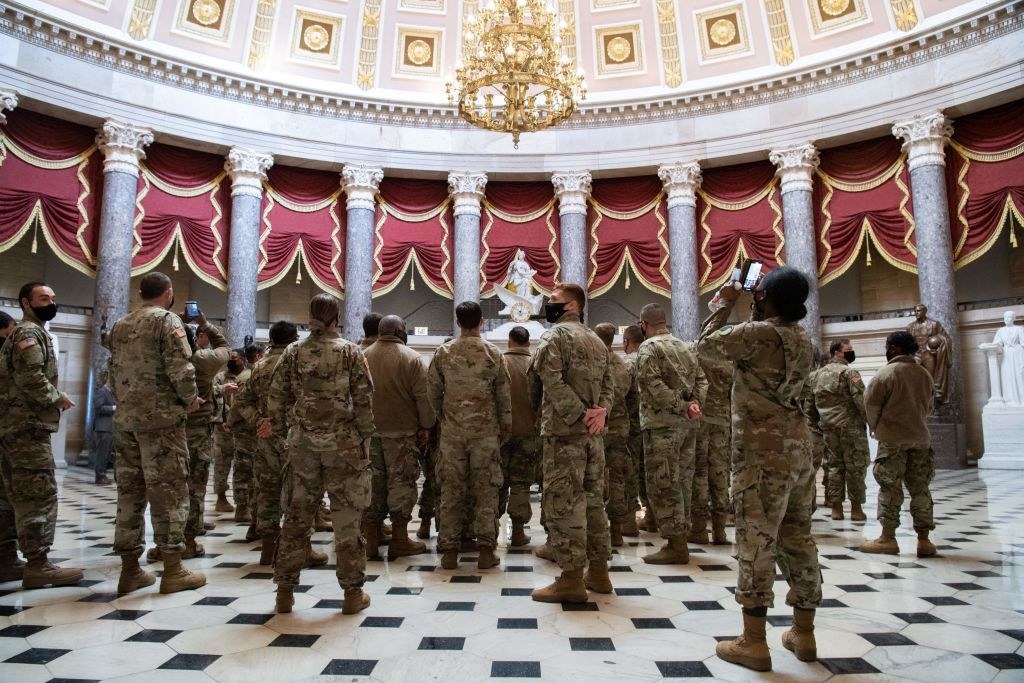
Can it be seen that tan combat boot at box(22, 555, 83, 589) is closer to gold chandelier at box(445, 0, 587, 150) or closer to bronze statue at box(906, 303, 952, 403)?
gold chandelier at box(445, 0, 587, 150)

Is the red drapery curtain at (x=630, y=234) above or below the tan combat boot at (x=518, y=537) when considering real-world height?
above

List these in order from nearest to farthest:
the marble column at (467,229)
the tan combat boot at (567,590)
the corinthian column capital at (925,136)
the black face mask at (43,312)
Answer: the tan combat boot at (567,590) → the black face mask at (43,312) → the corinthian column capital at (925,136) → the marble column at (467,229)

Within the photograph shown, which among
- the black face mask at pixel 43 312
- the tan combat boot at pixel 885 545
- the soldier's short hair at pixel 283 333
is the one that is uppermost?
the black face mask at pixel 43 312

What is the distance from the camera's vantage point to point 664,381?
4883mm

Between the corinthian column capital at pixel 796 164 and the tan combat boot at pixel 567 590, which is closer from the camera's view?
the tan combat boot at pixel 567 590

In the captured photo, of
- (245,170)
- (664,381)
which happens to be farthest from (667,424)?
(245,170)

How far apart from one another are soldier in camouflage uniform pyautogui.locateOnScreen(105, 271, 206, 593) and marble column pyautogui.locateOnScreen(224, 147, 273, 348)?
10762 mm

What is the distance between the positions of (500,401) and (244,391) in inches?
76.5

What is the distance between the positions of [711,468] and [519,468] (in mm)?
1646

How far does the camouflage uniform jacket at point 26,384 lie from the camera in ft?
13.3

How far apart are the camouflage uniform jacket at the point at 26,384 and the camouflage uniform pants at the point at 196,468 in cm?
103

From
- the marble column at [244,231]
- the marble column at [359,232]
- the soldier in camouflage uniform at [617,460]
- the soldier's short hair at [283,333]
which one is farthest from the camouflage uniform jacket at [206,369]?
the marble column at [359,232]

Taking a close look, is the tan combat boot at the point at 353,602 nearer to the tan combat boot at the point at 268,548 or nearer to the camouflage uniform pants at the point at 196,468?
the tan combat boot at the point at 268,548

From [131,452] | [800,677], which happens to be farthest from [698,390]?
[131,452]
